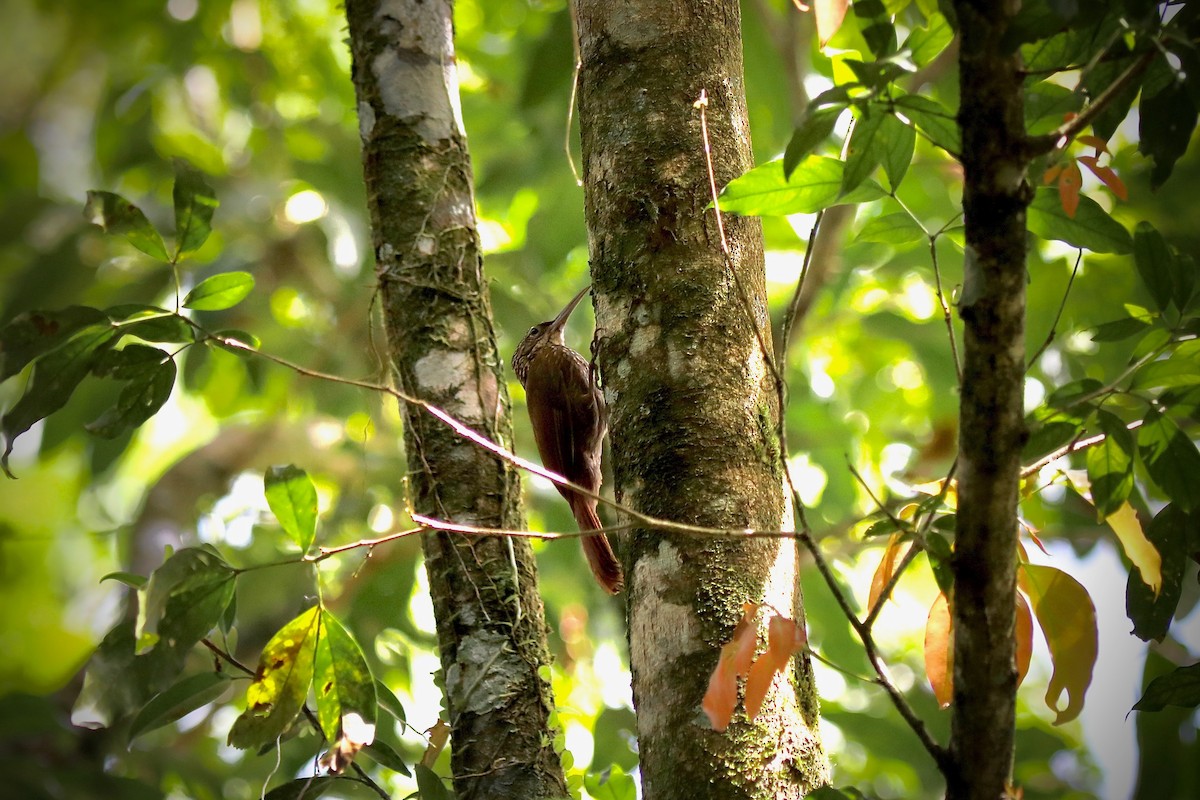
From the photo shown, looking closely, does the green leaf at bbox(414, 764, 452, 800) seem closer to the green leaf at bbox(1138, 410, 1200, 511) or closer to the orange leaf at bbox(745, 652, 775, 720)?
the orange leaf at bbox(745, 652, 775, 720)

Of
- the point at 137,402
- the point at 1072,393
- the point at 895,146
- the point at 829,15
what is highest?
the point at 829,15

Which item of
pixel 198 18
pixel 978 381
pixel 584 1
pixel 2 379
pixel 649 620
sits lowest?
pixel 649 620

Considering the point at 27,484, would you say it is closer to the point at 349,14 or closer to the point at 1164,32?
the point at 349,14

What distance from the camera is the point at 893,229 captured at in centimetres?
140

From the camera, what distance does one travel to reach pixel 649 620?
1.40 metres

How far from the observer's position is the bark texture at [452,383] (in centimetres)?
172

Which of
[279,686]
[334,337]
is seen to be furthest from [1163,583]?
[334,337]

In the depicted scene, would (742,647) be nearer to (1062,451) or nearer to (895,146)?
(1062,451)

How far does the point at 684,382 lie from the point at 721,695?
505 millimetres

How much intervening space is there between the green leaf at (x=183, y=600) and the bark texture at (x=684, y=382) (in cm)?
65

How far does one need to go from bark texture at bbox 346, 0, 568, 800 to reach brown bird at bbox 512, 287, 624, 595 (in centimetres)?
54

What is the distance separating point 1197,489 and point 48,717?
2.60 m

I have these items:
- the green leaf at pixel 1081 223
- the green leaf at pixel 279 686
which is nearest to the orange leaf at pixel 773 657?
the green leaf at pixel 1081 223

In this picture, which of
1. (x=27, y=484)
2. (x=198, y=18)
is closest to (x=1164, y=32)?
(x=198, y=18)
